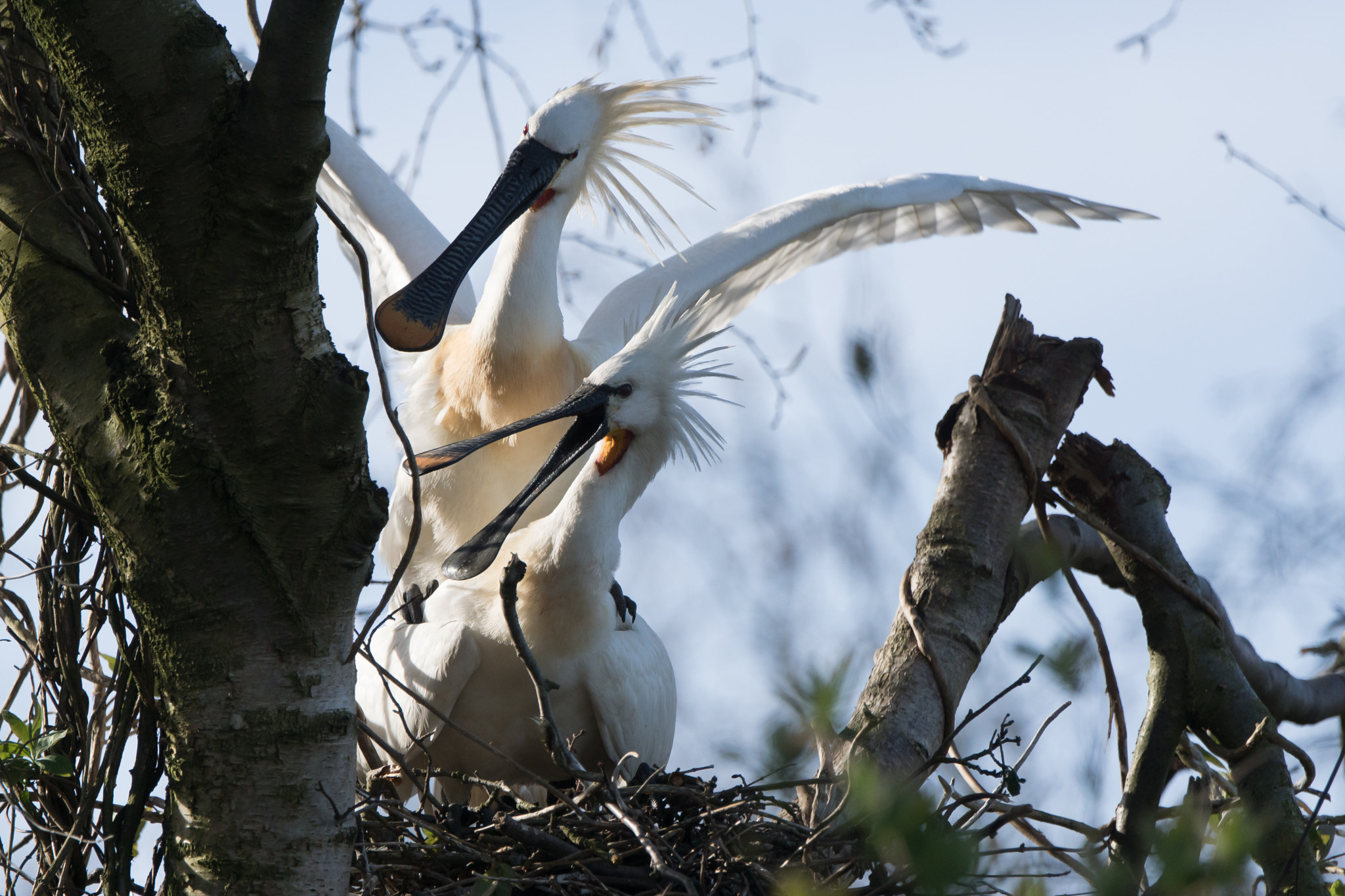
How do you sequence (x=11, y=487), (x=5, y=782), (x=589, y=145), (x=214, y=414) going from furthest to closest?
(x=589, y=145)
(x=11, y=487)
(x=5, y=782)
(x=214, y=414)

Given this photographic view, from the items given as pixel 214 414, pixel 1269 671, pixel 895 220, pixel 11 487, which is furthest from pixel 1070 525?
pixel 895 220

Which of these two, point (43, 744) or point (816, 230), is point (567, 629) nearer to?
point (43, 744)

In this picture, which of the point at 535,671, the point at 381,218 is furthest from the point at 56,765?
the point at 381,218

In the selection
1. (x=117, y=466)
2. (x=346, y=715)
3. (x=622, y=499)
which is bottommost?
(x=346, y=715)

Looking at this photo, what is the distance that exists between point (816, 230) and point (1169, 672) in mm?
3048

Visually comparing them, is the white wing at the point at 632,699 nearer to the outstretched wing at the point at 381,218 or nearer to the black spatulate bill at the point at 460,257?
the black spatulate bill at the point at 460,257

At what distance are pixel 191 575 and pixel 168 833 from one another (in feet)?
1.55

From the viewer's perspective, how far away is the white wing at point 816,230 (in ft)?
16.9

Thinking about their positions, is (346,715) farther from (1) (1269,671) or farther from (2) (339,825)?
(1) (1269,671)

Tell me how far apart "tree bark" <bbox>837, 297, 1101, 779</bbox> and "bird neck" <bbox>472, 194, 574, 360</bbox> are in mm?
2222

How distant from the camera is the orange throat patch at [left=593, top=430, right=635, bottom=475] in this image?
161 inches

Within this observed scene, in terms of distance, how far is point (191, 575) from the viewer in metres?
1.91

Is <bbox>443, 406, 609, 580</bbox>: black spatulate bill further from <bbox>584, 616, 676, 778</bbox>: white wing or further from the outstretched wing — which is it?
the outstretched wing

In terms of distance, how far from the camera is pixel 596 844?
276 centimetres
